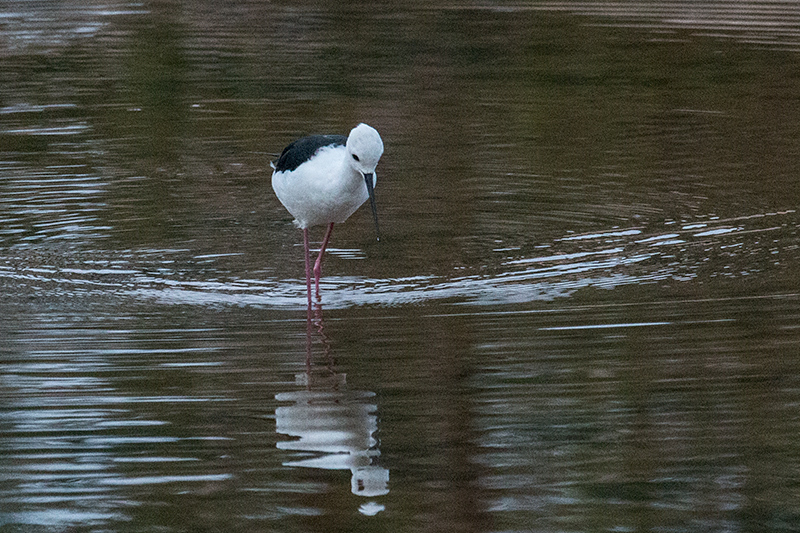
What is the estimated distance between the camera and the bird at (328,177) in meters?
7.15

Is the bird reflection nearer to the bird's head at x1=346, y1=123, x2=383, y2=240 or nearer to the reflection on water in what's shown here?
the reflection on water

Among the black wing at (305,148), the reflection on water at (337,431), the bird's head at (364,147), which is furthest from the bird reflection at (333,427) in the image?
the black wing at (305,148)

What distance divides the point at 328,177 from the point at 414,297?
80 cm

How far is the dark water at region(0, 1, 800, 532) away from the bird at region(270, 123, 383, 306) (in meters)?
0.44

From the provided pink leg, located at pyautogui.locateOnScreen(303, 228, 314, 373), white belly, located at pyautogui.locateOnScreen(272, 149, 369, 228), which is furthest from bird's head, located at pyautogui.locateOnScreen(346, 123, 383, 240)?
pink leg, located at pyautogui.locateOnScreen(303, 228, 314, 373)

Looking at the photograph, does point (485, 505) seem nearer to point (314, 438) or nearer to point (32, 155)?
point (314, 438)

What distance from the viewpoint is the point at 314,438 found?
17.7 feet

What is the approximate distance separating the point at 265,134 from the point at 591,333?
5812 mm

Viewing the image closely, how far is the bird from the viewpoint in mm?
7152

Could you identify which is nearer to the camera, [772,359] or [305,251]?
[772,359]

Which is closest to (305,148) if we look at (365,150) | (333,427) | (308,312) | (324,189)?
(324,189)

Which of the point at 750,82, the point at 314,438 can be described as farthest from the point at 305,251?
the point at 750,82

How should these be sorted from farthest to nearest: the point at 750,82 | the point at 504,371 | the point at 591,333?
the point at 750,82 → the point at 591,333 → the point at 504,371

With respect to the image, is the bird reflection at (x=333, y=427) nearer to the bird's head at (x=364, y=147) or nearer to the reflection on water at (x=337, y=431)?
the reflection on water at (x=337, y=431)
